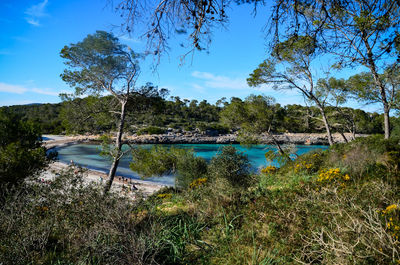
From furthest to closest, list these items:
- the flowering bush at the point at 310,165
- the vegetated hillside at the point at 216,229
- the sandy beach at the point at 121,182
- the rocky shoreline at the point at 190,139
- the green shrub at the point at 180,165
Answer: the rocky shoreline at the point at 190,139
the green shrub at the point at 180,165
the flowering bush at the point at 310,165
the sandy beach at the point at 121,182
the vegetated hillside at the point at 216,229

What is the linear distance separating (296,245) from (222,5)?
287 centimetres

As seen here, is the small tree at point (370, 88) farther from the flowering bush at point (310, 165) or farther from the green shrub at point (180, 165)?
the green shrub at point (180, 165)

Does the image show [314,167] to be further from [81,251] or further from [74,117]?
[74,117]

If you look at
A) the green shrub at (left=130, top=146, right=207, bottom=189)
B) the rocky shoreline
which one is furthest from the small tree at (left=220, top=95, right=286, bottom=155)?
the rocky shoreline

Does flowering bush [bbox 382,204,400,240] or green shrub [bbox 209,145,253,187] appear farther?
green shrub [bbox 209,145,253,187]

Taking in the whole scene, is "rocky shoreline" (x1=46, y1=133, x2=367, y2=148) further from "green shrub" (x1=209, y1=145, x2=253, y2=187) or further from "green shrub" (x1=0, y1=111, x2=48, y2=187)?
"green shrub" (x1=209, y1=145, x2=253, y2=187)

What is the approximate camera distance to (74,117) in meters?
10.5

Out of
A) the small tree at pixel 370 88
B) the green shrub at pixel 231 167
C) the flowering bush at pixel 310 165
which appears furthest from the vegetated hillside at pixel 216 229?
the small tree at pixel 370 88

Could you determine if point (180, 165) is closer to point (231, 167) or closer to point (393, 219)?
point (231, 167)

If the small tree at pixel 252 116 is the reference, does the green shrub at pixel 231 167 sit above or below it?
below

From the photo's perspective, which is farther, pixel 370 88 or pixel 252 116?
pixel 252 116

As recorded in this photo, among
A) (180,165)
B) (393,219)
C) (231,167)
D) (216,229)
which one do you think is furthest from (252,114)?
(393,219)

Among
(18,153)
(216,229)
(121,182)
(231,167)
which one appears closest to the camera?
(216,229)

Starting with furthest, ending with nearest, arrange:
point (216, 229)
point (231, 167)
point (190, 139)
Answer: point (190, 139) < point (231, 167) < point (216, 229)
